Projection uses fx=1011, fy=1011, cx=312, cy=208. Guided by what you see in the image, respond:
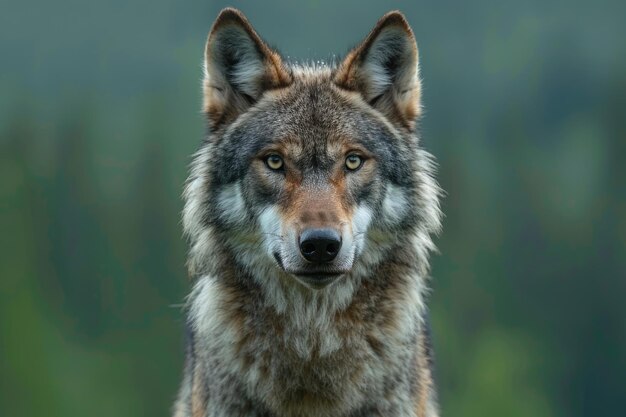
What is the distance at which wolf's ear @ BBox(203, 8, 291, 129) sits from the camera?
5.96 metres

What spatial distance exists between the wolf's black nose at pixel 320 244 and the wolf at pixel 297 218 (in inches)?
6.0

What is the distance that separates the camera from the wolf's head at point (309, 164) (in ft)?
17.9

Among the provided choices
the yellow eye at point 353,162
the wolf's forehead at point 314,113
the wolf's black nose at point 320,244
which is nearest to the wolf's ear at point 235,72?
the wolf's forehead at point 314,113

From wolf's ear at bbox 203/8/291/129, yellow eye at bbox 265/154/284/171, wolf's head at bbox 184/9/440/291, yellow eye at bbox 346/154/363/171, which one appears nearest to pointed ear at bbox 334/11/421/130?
wolf's head at bbox 184/9/440/291

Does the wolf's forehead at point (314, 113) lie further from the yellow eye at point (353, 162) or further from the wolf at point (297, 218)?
the yellow eye at point (353, 162)

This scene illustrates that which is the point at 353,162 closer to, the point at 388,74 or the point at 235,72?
the point at 388,74

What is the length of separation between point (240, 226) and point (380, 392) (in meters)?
1.24

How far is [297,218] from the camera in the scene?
536 centimetres

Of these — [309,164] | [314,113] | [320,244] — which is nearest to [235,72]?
[314,113]

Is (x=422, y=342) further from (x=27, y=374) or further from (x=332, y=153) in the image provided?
(x=27, y=374)

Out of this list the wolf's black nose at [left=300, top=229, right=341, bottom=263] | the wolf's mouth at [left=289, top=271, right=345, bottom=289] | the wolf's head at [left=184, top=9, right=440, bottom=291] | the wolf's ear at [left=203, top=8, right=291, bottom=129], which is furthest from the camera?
the wolf's ear at [left=203, top=8, right=291, bottom=129]

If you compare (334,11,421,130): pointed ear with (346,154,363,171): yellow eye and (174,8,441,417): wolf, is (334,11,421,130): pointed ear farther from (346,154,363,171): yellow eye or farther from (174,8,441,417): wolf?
(346,154,363,171): yellow eye

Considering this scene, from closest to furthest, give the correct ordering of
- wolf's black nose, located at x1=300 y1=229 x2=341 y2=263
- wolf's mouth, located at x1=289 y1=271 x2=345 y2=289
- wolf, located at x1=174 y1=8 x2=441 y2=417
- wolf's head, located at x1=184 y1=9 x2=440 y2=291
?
wolf's black nose, located at x1=300 y1=229 x2=341 y2=263
wolf's mouth, located at x1=289 y1=271 x2=345 y2=289
wolf's head, located at x1=184 y1=9 x2=440 y2=291
wolf, located at x1=174 y1=8 x2=441 y2=417

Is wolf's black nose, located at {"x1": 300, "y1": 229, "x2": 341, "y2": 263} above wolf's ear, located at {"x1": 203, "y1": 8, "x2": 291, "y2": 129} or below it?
below
